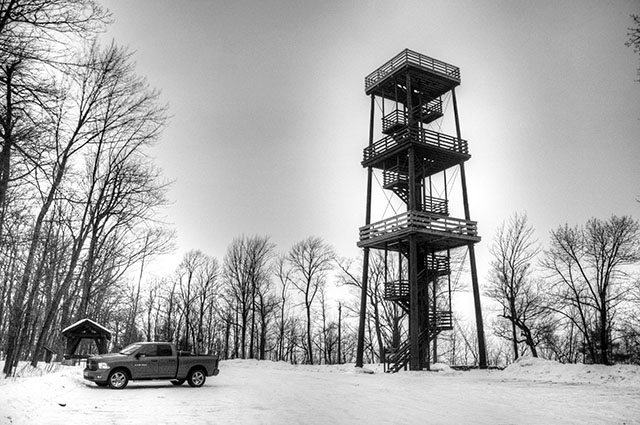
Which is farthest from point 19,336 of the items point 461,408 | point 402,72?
point 402,72

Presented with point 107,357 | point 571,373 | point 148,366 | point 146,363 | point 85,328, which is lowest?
point 571,373

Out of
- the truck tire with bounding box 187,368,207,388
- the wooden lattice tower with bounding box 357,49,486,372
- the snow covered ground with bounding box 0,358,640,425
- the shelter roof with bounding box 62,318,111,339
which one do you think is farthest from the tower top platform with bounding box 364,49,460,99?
the shelter roof with bounding box 62,318,111,339

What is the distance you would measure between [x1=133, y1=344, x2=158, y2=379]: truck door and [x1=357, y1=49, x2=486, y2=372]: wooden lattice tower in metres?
14.1

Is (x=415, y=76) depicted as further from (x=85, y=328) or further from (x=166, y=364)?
(x=85, y=328)

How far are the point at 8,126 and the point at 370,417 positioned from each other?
1043 centimetres

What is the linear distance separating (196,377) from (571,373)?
16700 mm

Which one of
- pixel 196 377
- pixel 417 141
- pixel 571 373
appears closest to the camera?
pixel 196 377

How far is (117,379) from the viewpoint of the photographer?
1709 cm

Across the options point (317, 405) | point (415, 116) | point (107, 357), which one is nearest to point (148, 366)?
point (107, 357)

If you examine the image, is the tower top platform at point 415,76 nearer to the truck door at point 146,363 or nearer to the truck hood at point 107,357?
the truck door at point 146,363

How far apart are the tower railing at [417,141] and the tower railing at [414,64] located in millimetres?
4120

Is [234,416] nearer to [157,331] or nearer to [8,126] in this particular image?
[8,126]

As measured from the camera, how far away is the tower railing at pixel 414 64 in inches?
1241

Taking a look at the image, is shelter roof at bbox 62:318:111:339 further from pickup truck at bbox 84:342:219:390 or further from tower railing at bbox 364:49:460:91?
tower railing at bbox 364:49:460:91
